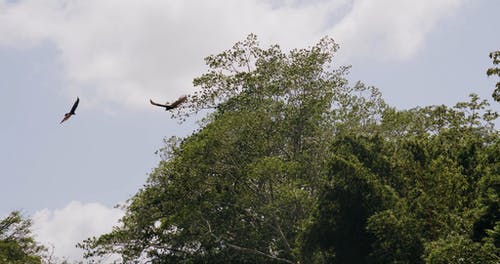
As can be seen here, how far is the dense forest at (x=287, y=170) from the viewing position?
81.4 ft

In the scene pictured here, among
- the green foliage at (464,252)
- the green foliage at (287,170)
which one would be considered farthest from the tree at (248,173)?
the green foliage at (464,252)

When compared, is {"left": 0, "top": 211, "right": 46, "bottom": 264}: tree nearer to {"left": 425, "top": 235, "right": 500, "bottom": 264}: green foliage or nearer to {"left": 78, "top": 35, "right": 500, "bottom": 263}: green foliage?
{"left": 78, "top": 35, "right": 500, "bottom": 263}: green foliage

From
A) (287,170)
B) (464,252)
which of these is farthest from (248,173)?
(464,252)

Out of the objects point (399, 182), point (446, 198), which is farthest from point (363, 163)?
point (446, 198)

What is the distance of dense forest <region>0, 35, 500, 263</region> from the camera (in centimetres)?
2480

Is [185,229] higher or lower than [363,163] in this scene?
higher

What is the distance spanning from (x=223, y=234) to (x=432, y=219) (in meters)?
13.8

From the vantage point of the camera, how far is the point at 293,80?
34.7 metres

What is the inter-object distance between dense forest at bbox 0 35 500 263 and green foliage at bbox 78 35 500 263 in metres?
0.05

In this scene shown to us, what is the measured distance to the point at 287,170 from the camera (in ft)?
102

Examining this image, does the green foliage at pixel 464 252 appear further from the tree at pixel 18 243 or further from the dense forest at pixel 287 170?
the tree at pixel 18 243

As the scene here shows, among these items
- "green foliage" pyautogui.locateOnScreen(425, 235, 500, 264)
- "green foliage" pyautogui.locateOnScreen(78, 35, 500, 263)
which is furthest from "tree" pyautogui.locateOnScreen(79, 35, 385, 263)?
"green foliage" pyautogui.locateOnScreen(425, 235, 500, 264)

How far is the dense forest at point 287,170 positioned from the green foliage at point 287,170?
0.17 feet

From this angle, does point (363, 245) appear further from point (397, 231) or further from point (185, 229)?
point (185, 229)
